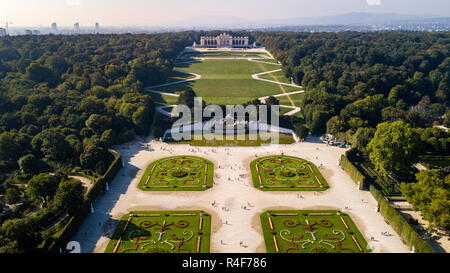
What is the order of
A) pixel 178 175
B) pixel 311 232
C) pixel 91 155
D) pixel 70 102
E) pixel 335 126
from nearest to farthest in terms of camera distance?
pixel 311 232 < pixel 178 175 < pixel 91 155 < pixel 335 126 < pixel 70 102

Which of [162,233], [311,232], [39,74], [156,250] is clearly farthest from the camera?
[39,74]

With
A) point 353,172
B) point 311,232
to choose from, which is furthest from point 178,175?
point 353,172

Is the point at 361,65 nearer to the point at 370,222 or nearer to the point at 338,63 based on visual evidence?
the point at 338,63

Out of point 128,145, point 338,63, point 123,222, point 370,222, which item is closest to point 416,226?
point 370,222

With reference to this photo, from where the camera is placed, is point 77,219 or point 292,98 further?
point 292,98

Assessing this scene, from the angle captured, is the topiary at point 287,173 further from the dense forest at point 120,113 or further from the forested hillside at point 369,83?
the forested hillside at point 369,83

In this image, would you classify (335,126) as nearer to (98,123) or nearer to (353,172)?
(353,172)

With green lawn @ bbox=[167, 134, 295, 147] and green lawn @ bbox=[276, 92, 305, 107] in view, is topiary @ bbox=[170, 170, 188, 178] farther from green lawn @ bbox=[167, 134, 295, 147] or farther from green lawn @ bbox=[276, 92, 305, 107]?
green lawn @ bbox=[276, 92, 305, 107]

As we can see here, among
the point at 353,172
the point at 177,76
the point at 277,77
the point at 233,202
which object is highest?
the point at 177,76
